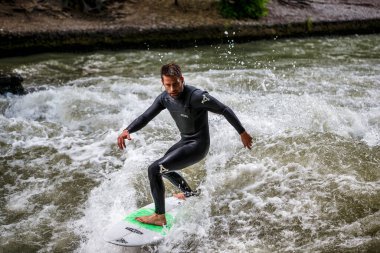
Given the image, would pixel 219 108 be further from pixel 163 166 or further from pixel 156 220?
pixel 156 220

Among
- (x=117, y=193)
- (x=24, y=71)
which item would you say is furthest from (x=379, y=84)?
(x=24, y=71)

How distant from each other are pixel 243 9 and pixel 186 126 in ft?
33.3

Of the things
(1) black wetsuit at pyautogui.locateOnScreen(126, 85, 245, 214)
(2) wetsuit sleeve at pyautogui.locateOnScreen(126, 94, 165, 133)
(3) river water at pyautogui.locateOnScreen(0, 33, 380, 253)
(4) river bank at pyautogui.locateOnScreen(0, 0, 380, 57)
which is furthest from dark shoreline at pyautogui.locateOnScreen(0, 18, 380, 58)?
(1) black wetsuit at pyautogui.locateOnScreen(126, 85, 245, 214)

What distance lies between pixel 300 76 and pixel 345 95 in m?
1.57

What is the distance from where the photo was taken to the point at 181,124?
4.36 meters

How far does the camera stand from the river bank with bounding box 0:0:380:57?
1180 cm

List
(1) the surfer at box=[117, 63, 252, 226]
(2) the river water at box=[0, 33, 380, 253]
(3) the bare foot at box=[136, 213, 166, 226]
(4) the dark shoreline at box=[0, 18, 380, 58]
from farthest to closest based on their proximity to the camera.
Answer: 1. (4) the dark shoreline at box=[0, 18, 380, 58]
2. (2) the river water at box=[0, 33, 380, 253]
3. (3) the bare foot at box=[136, 213, 166, 226]
4. (1) the surfer at box=[117, 63, 252, 226]

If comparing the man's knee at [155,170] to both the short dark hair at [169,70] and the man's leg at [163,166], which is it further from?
the short dark hair at [169,70]

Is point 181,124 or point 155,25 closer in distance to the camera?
point 181,124

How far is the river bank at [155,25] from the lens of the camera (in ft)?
38.7

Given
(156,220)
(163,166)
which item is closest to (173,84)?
(163,166)

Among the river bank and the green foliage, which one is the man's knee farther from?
the green foliage

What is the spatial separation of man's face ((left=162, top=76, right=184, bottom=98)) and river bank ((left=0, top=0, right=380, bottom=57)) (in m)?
8.45

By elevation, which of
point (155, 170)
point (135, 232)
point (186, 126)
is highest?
point (186, 126)
